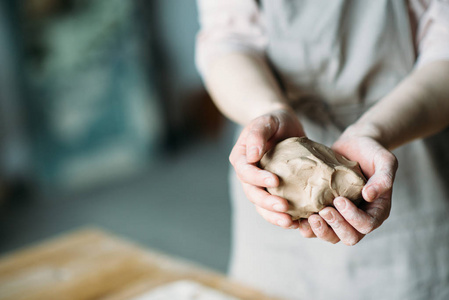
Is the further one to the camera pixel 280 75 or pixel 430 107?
pixel 280 75

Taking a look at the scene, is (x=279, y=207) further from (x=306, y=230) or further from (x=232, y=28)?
(x=232, y=28)

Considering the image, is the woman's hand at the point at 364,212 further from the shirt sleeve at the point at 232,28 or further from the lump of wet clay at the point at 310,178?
the shirt sleeve at the point at 232,28

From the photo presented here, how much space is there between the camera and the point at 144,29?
15.3 feet

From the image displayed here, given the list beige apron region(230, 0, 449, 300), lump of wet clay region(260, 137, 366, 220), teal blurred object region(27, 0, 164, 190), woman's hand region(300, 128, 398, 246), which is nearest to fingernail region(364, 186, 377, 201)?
woman's hand region(300, 128, 398, 246)

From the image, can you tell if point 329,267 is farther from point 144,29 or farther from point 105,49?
point 144,29

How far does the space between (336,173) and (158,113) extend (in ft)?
13.8

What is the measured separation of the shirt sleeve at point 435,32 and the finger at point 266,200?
1.55 feet

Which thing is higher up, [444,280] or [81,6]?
[81,6]

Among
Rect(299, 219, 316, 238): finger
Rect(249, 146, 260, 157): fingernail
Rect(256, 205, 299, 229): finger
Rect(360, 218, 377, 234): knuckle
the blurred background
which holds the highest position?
Rect(249, 146, 260, 157): fingernail

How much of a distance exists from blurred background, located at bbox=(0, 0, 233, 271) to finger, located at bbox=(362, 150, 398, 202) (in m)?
2.22

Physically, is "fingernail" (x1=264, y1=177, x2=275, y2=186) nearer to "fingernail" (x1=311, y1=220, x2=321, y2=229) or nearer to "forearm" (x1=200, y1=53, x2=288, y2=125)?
"fingernail" (x1=311, y1=220, x2=321, y2=229)

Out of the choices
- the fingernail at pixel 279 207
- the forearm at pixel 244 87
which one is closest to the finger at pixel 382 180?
the fingernail at pixel 279 207

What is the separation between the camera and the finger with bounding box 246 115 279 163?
2.21 ft

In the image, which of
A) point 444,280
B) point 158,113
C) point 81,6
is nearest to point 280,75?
point 444,280
